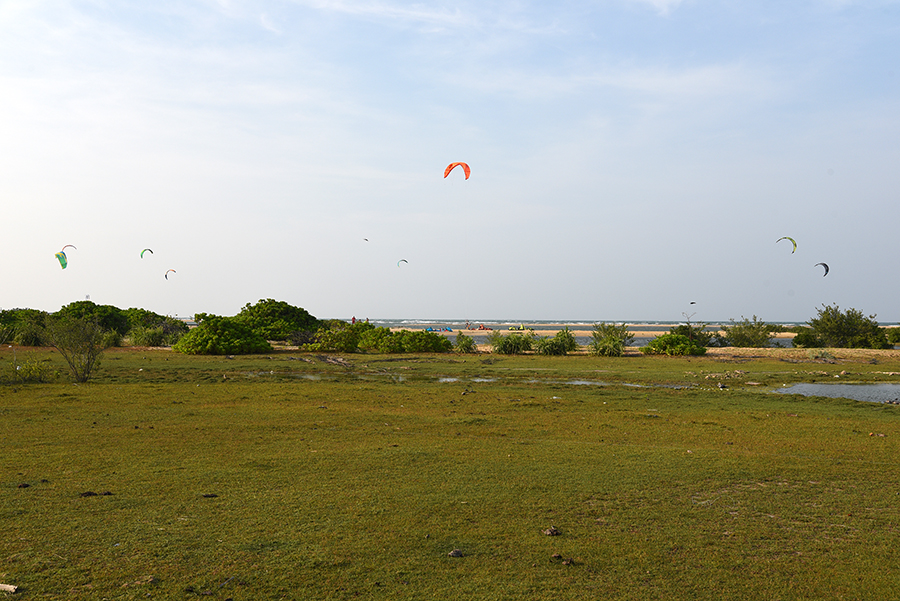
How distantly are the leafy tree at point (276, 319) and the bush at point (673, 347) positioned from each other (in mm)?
24031

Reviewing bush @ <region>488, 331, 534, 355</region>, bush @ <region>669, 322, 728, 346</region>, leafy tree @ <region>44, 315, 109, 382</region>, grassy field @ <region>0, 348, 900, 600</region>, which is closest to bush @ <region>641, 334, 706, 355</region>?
bush @ <region>669, 322, 728, 346</region>

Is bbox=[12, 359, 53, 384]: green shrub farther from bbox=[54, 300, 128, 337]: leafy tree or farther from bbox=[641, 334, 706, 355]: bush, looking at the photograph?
bbox=[641, 334, 706, 355]: bush

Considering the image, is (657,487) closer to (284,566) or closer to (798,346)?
(284,566)

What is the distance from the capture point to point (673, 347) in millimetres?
35469

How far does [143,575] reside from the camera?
4.66m

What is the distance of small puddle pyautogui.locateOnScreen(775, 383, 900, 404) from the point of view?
1710 centimetres

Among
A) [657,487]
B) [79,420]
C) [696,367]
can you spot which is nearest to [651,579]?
[657,487]

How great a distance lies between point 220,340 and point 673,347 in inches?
1062

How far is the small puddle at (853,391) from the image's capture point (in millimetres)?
17103

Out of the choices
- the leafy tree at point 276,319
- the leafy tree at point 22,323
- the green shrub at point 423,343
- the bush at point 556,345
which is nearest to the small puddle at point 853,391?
the bush at point 556,345

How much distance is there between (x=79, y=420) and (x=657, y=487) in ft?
36.1

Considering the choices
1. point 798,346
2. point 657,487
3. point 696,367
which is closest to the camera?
point 657,487

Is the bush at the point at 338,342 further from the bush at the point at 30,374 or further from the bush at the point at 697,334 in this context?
the bush at the point at 697,334

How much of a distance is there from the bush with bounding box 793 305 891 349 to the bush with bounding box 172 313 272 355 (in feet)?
125
